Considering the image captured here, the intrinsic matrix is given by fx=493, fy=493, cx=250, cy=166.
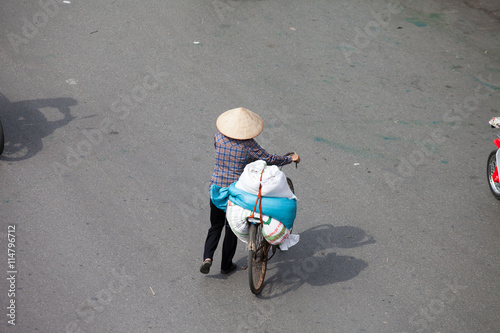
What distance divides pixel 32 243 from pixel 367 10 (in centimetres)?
870

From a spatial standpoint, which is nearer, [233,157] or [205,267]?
[233,157]

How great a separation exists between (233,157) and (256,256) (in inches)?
40.8

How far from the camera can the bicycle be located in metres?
4.62

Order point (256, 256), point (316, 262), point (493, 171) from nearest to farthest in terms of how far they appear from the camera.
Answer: point (256, 256) → point (316, 262) → point (493, 171)

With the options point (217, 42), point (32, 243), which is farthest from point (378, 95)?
point (32, 243)

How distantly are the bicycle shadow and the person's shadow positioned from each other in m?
3.78

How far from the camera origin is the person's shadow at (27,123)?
6773mm

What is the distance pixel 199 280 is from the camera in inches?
204

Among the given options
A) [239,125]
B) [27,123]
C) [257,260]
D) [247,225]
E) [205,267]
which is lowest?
[27,123]

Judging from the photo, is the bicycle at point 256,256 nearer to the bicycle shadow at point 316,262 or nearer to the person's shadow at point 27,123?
the bicycle shadow at point 316,262

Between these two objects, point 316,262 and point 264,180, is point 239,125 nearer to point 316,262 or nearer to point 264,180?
point 264,180

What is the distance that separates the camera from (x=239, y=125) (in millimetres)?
4738

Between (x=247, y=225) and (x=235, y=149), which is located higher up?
(x=235, y=149)

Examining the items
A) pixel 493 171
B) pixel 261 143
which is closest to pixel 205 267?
pixel 261 143
